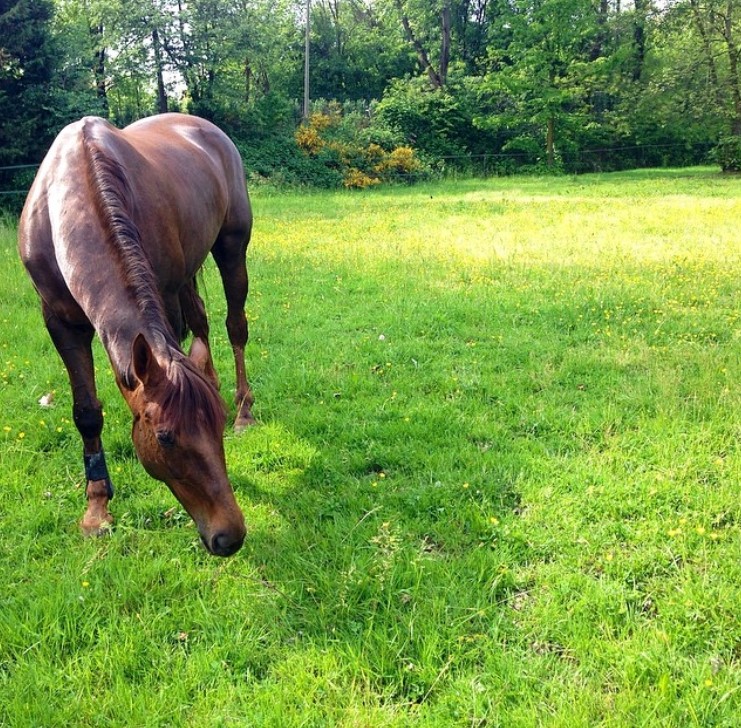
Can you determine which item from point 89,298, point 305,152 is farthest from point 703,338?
point 305,152

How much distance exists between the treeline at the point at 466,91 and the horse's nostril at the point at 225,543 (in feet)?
69.7

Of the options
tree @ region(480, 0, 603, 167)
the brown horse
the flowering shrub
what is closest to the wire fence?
the flowering shrub

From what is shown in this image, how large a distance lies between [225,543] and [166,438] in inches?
17.1

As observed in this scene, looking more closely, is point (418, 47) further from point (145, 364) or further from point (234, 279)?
point (145, 364)

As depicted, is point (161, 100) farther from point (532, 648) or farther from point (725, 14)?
point (532, 648)

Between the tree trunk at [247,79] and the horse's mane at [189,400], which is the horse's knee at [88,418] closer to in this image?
the horse's mane at [189,400]

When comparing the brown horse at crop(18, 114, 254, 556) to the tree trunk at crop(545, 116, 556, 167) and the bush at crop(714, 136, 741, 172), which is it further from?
the tree trunk at crop(545, 116, 556, 167)

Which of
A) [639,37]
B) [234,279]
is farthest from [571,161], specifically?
[234,279]

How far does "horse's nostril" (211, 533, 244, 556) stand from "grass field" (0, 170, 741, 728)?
1.36 feet

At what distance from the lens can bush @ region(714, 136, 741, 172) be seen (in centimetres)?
2291

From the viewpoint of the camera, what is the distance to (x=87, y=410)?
333cm

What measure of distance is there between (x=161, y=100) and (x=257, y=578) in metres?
27.6

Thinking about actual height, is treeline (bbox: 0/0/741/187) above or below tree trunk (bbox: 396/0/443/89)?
below

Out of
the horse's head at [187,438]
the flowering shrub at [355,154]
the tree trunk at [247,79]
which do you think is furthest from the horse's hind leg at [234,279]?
the tree trunk at [247,79]
